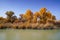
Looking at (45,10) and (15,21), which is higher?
(45,10)

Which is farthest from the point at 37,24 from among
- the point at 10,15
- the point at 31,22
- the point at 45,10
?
the point at 10,15

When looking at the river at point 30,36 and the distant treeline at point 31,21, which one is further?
the distant treeline at point 31,21

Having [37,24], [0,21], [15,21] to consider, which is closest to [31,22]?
[37,24]

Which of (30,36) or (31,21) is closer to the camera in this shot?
(30,36)

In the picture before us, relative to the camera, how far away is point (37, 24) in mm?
8969

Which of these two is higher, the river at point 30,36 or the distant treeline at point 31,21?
the distant treeline at point 31,21

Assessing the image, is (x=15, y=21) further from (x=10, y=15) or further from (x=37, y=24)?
(x=37, y=24)

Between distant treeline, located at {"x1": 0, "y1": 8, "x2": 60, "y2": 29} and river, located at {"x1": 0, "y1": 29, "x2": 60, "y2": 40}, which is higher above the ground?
distant treeline, located at {"x1": 0, "y1": 8, "x2": 60, "y2": 29}

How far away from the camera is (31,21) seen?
9047 millimetres

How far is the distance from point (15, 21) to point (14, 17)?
0.83 ft

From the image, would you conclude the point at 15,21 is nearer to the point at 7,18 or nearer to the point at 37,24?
the point at 7,18

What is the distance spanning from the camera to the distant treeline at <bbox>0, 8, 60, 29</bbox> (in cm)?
873

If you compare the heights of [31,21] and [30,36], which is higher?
[31,21]

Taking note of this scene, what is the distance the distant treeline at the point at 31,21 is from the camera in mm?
8733
